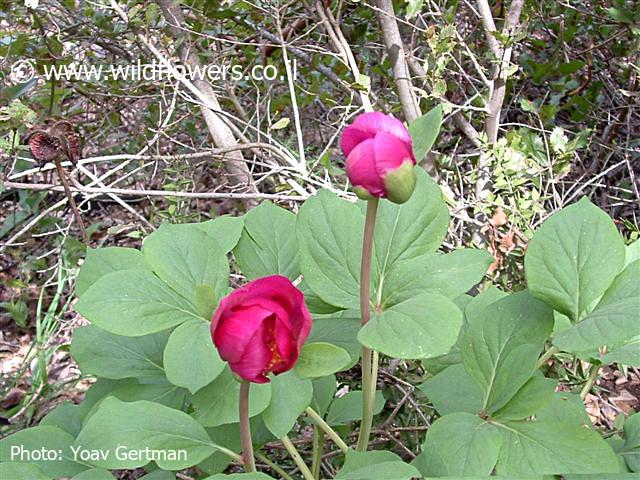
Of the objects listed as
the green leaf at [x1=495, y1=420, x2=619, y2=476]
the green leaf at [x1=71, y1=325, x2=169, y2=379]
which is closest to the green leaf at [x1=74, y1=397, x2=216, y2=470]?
the green leaf at [x1=71, y1=325, x2=169, y2=379]

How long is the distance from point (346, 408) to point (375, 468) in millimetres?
281

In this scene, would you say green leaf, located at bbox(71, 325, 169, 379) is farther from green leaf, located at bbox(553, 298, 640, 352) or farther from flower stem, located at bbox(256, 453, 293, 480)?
green leaf, located at bbox(553, 298, 640, 352)

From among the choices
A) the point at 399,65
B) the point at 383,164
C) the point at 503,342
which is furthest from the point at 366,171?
the point at 399,65

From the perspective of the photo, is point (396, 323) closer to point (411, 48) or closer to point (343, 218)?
point (343, 218)

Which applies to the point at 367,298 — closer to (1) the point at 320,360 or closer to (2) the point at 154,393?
(1) the point at 320,360

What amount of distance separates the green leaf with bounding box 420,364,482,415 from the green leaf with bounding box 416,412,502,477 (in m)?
0.08

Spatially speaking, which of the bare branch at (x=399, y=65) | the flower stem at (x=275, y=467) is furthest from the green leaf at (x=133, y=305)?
the bare branch at (x=399, y=65)

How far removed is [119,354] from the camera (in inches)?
34.3

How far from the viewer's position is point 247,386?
2.16 ft

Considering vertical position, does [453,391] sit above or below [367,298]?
below

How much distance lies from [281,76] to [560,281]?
163 cm

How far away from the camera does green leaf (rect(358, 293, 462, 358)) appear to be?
64cm

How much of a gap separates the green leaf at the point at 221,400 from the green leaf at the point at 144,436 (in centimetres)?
2

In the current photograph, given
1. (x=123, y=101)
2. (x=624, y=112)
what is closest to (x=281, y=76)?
Answer: (x=123, y=101)
